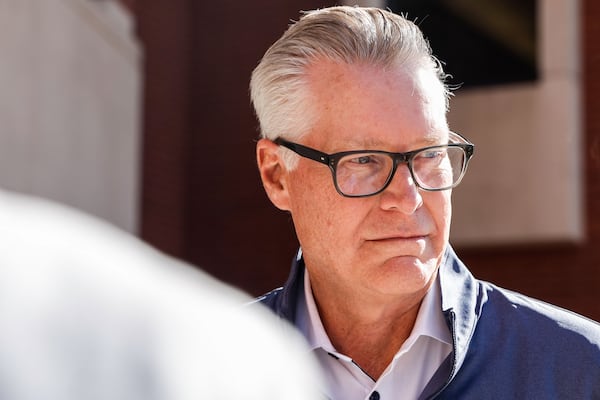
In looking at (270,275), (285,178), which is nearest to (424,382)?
(285,178)

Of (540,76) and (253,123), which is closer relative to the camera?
(540,76)

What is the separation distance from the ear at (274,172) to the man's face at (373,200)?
0.38 ft

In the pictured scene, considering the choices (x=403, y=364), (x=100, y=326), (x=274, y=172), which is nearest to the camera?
(x=100, y=326)

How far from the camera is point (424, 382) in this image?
2.41m

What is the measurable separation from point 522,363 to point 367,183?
1.71ft

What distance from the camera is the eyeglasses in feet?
8.14

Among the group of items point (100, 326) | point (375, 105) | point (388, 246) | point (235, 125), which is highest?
point (100, 326)

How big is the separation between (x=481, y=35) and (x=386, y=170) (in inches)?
277

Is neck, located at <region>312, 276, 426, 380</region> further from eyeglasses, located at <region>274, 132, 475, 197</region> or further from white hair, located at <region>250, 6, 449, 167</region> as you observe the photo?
white hair, located at <region>250, 6, 449, 167</region>

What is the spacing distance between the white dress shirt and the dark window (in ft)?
22.5

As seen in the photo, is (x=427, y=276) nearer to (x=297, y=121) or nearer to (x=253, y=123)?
(x=297, y=121)

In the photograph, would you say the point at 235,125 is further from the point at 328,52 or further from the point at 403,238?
the point at 403,238

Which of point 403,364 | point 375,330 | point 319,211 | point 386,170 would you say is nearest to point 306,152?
point 319,211

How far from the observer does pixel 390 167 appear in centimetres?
250
